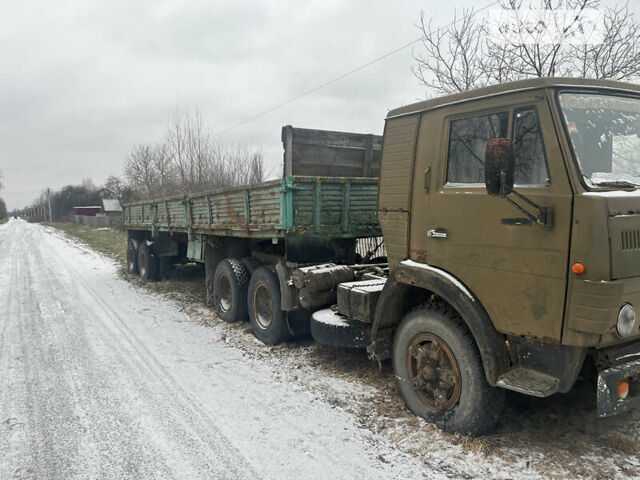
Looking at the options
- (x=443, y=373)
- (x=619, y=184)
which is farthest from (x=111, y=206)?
(x=619, y=184)

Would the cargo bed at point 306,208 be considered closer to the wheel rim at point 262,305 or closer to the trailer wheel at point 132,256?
the wheel rim at point 262,305

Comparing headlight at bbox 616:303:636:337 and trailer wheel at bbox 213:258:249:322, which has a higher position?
headlight at bbox 616:303:636:337

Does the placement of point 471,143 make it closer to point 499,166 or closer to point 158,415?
point 499,166

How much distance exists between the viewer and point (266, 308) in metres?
6.37

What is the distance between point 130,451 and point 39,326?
4.76 m

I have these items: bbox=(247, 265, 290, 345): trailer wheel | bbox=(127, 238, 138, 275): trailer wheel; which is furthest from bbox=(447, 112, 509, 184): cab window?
bbox=(127, 238, 138, 275): trailer wheel

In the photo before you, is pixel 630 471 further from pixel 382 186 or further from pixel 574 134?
pixel 382 186

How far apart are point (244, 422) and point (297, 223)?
2330 mm

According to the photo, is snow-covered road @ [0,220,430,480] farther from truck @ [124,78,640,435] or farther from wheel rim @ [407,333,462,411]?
truck @ [124,78,640,435]

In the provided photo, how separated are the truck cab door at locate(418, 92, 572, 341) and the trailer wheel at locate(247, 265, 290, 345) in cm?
266

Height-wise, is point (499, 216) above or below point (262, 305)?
above

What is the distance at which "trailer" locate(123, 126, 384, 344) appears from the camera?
546cm

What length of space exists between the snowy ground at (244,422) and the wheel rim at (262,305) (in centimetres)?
31

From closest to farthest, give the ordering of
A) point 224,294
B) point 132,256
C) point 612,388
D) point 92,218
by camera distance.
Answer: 1. point 612,388
2. point 224,294
3. point 132,256
4. point 92,218
